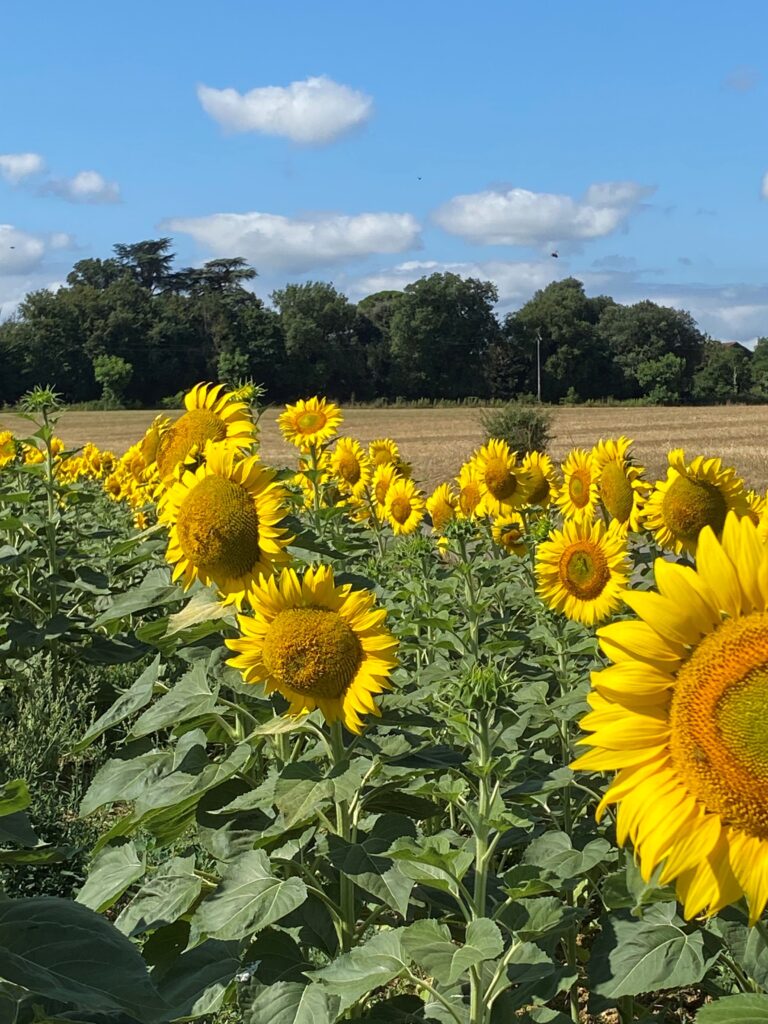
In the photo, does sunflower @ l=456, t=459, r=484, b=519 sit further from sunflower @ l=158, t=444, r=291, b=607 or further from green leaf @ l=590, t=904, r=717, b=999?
green leaf @ l=590, t=904, r=717, b=999

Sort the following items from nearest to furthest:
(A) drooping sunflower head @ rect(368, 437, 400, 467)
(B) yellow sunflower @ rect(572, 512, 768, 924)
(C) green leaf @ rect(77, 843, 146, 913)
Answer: (B) yellow sunflower @ rect(572, 512, 768, 924), (C) green leaf @ rect(77, 843, 146, 913), (A) drooping sunflower head @ rect(368, 437, 400, 467)

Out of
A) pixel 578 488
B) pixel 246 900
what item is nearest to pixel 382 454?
pixel 578 488

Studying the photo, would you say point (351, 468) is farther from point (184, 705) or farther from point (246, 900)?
point (246, 900)

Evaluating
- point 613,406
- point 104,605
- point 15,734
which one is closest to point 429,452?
point 104,605

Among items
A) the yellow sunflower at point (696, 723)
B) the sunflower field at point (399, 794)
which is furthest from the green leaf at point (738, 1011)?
the yellow sunflower at point (696, 723)

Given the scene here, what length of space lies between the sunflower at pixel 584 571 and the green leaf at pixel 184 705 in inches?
57.8

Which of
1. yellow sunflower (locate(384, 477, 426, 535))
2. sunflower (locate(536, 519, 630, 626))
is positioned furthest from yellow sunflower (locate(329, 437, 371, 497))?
sunflower (locate(536, 519, 630, 626))

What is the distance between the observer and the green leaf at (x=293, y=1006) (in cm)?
198

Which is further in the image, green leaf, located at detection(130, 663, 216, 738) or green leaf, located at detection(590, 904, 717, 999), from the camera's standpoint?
green leaf, located at detection(130, 663, 216, 738)

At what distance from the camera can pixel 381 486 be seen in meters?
6.46

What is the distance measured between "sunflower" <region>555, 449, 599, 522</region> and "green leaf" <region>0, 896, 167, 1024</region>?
3536mm

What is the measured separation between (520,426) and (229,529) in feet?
49.5

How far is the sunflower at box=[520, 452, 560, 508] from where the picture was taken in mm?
5551

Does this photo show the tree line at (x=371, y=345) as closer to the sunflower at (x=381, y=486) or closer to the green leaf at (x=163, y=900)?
the sunflower at (x=381, y=486)
